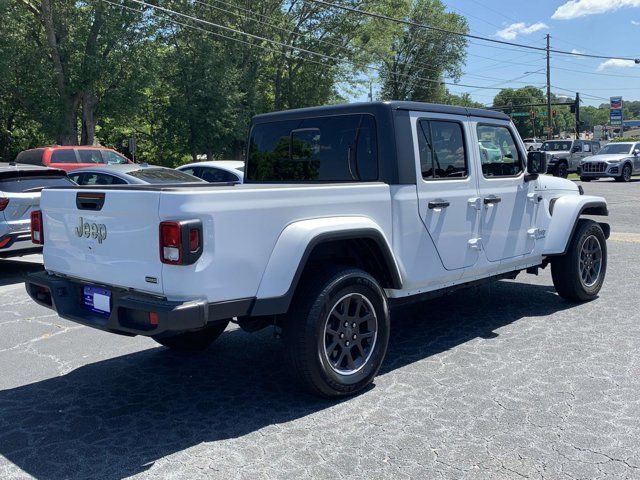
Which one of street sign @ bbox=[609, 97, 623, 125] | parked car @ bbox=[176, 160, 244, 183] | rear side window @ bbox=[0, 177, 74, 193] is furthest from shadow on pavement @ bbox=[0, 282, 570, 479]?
street sign @ bbox=[609, 97, 623, 125]

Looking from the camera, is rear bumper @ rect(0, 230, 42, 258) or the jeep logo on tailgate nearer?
the jeep logo on tailgate

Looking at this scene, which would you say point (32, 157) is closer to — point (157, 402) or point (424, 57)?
point (157, 402)

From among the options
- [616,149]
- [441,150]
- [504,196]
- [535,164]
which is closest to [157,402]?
[441,150]

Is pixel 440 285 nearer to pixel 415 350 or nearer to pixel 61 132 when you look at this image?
pixel 415 350

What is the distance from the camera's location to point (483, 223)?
17.3ft

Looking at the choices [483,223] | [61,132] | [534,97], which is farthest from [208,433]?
[534,97]

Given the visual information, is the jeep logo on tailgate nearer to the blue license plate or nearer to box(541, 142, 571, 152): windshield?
the blue license plate

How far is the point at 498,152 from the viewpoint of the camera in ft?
18.5

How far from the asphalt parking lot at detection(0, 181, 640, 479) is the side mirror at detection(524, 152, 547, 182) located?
1.41 m

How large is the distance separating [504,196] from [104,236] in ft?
11.3

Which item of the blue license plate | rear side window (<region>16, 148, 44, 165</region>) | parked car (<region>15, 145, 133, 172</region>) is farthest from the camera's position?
rear side window (<region>16, 148, 44, 165</region>)

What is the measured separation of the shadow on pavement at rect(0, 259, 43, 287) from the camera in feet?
28.9

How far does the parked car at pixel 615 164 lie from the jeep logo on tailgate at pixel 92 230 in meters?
26.2

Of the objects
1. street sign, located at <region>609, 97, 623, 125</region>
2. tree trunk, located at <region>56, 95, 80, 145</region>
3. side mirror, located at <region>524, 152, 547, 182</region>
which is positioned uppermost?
street sign, located at <region>609, 97, 623, 125</region>
